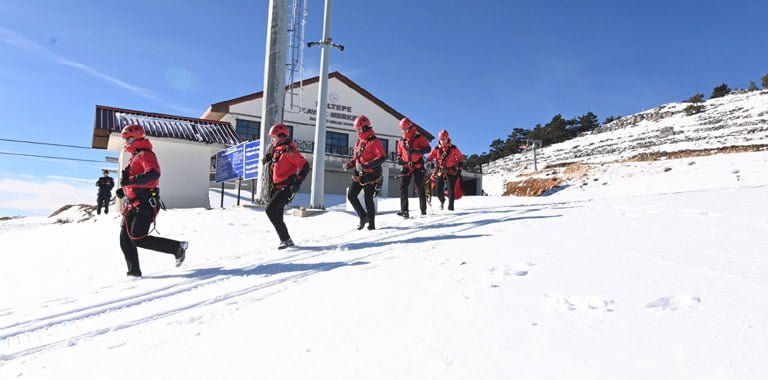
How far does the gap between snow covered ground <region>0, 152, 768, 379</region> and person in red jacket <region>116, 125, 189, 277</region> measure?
282mm

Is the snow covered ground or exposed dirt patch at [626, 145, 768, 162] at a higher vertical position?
exposed dirt patch at [626, 145, 768, 162]

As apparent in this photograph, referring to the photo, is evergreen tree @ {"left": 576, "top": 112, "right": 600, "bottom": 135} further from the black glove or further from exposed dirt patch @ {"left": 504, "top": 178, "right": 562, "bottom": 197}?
the black glove

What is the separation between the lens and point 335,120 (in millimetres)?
30344

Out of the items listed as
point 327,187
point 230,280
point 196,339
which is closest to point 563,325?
point 196,339

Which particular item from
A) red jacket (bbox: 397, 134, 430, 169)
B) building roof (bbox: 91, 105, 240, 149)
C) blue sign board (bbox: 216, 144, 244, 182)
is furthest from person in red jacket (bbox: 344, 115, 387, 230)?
building roof (bbox: 91, 105, 240, 149)

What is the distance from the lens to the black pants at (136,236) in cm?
474

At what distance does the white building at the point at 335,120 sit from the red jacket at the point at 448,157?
16.2 metres

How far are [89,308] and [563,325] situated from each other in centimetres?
341

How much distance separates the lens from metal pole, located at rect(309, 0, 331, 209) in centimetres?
1060

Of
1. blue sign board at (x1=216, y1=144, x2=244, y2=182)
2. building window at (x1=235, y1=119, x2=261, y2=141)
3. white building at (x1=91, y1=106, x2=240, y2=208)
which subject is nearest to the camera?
blue sign board at (x1=216, y1=144, x2=244, y2=182)

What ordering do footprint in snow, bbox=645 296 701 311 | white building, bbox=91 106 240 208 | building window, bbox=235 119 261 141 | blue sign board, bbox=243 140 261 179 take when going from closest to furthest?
footprint in snow, bbox=645 296 701 311, blue sign board, bbox=243 140 261 179, white building, bbox=91 106 240 208, building window, bbox=235 119 261 141

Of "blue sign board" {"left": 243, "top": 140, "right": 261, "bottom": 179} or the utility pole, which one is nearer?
the utility pole

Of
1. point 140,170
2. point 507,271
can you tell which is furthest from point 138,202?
point 507,271

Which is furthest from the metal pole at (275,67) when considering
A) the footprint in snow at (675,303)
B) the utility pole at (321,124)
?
the footprint in snow at (675,303)
